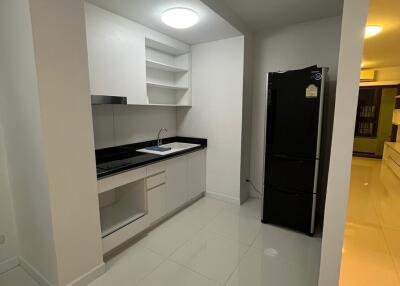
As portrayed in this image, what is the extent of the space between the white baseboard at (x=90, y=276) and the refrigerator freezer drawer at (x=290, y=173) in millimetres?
1903

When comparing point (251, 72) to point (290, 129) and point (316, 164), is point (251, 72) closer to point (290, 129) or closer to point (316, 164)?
point (290, 129)

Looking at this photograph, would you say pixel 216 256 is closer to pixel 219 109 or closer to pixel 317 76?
pixel 219 109

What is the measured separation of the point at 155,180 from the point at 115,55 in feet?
4.55

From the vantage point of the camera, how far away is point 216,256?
207cm

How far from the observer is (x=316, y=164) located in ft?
7.43

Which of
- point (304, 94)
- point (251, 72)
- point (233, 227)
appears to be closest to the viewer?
point (304, 94)

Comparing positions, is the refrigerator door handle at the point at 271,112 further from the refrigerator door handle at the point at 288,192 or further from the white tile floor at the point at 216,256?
the white tile floor at the point at 216,256

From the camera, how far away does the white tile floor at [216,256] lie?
5.87ft

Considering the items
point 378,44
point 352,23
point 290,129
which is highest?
point 378,44

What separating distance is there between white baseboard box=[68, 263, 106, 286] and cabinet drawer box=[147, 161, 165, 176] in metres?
0.92

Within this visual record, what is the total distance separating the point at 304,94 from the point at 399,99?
4.88 m

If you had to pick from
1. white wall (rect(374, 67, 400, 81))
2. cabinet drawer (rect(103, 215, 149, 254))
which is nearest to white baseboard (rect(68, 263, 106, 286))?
cabinet drawer (rect(103, 215, 149, 254))

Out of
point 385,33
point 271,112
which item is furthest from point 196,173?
point 385,33

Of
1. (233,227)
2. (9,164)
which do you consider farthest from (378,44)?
(9,164)
